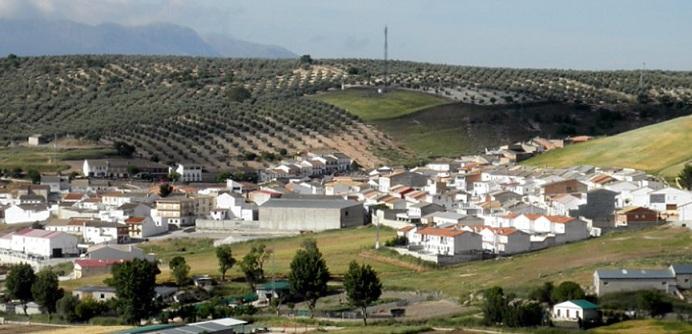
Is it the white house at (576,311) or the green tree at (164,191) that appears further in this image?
the green tree at (164,191)

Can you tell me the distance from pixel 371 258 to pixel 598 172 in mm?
31410

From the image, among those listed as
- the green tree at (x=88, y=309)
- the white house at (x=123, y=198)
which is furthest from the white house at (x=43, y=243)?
the green tree at (x=88, y=309)

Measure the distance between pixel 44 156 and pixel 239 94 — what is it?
124 feet

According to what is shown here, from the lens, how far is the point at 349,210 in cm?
7625

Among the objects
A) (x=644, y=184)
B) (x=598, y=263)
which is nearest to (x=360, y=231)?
(x=644, y=184)

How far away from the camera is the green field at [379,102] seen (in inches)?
5113

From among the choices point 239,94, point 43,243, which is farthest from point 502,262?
point 239,94

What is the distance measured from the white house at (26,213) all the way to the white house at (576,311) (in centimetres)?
4537

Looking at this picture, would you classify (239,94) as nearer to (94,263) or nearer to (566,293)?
(94,263)

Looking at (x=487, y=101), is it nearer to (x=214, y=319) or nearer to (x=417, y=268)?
(x=417, y=268)

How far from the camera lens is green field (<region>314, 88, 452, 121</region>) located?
130m

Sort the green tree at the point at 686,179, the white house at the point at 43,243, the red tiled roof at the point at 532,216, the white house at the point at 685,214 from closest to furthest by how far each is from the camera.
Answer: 1. the white house at the point at 685,214
2. the red tiled roof at the point at 532,216
3. the white house at the point at 43,243
4. the green tree at the point at 686,179

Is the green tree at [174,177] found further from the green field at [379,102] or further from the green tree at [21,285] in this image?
the green tree at [21,285]

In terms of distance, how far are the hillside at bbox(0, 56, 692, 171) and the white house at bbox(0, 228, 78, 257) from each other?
34861 millimetres
